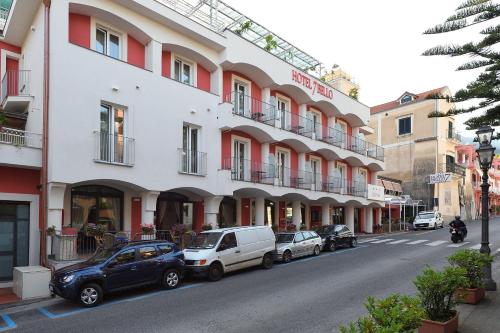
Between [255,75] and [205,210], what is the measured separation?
321 inches

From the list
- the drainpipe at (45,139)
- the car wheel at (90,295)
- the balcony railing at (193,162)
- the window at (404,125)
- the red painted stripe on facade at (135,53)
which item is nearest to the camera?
the car wheel at (90,295)

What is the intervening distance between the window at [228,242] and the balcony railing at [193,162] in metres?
4.49

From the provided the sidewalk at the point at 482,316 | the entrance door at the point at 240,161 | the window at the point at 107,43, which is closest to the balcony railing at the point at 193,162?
the entrance door at the point at 240,161

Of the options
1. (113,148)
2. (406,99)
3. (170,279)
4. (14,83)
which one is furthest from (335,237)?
(406,99)

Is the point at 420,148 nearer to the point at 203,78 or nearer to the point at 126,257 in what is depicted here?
the point at 203,78

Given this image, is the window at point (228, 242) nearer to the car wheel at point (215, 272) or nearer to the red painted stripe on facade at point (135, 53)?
the car wheel at point (215, 272)

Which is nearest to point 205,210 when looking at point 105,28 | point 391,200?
point 105,28

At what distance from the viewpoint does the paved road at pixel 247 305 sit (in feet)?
29.5

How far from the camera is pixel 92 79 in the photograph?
1549 centimetres

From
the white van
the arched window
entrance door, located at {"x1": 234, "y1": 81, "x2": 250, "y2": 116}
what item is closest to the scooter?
the white van

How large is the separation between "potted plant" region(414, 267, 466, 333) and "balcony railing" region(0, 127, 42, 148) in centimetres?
1303

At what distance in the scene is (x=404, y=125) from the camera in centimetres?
4972

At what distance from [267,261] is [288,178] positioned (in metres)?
9.65

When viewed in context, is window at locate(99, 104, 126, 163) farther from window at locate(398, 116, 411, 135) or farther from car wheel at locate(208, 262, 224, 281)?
window at locate(398, 116, 411, 135)
